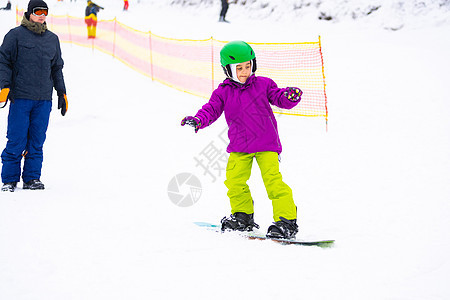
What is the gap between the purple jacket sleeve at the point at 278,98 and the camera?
3723 mm

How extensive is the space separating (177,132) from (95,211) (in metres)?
4.30

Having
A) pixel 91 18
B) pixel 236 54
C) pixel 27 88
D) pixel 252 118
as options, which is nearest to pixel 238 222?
pixel 252 118

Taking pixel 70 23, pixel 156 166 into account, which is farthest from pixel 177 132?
pixel 70 23

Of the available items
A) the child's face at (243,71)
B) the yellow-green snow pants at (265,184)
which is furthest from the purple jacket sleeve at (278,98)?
the yellow-green snow pants at (265,184)

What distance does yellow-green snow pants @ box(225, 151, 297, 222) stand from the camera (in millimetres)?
3842

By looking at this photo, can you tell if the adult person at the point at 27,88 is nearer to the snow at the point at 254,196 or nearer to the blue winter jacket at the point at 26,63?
the blue winter jacket at the point at 26,63

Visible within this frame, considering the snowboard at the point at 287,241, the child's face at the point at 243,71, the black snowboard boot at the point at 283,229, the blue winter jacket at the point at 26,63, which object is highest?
the blue winter jacket at the point at 26,63

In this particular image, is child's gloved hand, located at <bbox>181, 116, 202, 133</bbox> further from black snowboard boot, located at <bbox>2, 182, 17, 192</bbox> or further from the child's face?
black snowboard boot, located at <bbox>2, 182, 17, 192</bbox>

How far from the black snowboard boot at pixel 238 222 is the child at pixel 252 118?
1.07ft

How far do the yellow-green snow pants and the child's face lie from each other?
2.20 feet

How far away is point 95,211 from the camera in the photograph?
4.44 metres

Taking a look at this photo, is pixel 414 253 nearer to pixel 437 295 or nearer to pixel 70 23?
pixel 437 295

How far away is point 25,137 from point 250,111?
2.85 meters

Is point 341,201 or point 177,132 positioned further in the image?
point 177,132
